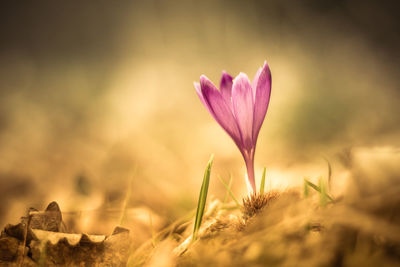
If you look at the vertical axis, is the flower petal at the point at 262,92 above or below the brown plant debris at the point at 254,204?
above

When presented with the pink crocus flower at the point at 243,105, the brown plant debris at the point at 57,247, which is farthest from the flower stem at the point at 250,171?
the brown plant debris at the point at 57,247

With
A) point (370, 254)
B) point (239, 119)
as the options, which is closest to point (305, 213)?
point (370, 254)

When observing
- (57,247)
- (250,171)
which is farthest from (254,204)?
(57,247)

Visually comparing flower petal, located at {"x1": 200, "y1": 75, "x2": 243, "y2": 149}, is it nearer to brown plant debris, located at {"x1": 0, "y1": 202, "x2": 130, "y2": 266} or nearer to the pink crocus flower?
the pink crocus flower

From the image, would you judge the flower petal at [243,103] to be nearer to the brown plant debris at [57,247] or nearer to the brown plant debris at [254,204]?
the brown plant debris at [254,204]

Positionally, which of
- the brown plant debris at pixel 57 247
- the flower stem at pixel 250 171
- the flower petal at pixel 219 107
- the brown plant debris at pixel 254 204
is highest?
the flower petal at pixel 219 107

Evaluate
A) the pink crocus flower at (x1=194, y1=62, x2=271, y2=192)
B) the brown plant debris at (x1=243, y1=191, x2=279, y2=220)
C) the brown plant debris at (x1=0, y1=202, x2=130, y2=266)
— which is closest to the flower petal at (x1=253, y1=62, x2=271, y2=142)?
the pink crocus flower at (x1=194, y1=62, x2=271, y2=192)

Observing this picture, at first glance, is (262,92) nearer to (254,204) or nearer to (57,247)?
(254,204)
